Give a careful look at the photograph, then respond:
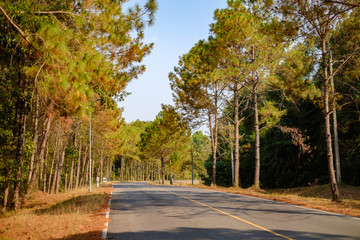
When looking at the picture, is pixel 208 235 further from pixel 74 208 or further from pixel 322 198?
pixel 322 198

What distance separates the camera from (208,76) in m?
20.8

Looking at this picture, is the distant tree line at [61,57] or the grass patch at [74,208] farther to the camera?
the grass patch at [74,208]

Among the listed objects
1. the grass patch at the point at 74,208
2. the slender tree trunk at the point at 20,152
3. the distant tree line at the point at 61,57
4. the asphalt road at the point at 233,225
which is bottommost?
the grass patch at the point at 74,208

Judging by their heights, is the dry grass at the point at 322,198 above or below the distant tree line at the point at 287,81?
below

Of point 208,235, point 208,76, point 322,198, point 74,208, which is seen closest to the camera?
point 208,235

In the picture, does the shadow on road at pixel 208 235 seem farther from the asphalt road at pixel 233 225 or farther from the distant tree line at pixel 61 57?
the distant tree line at pixel 61 57

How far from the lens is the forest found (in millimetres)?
7262

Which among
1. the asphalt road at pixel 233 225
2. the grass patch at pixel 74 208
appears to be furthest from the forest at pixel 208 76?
the asphalt road at pixel 233 225

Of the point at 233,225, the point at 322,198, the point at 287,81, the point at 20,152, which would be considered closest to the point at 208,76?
the point at 287,81

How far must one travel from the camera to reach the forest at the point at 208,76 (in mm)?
7262

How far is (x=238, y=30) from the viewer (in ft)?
66.3

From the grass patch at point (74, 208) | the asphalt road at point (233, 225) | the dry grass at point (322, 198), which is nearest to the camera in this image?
the asphalt road at point (233, 225)

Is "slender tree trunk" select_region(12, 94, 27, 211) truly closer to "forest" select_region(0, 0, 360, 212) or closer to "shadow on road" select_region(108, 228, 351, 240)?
"forest" select_region(0, 0, 360, 212)

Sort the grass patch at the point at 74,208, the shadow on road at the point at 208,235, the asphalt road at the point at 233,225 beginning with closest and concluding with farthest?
the shadow on road at the point at 208,235
the asphalt road at the point at 233,225
the grass patch at the point at 74,208
